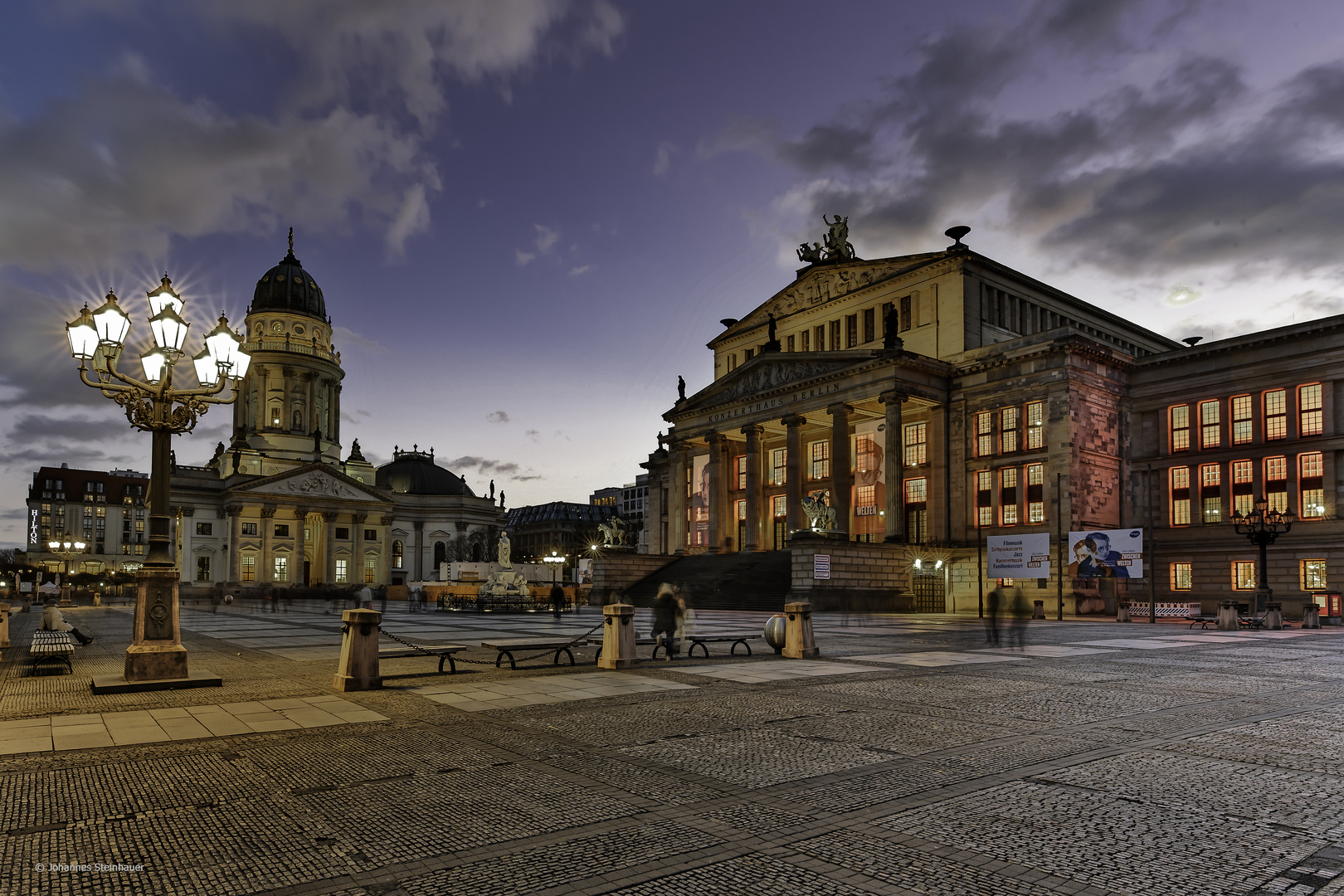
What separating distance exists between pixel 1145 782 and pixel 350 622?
11218mm

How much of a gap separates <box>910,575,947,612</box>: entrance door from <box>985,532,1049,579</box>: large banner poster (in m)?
5.94

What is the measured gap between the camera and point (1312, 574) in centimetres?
4606

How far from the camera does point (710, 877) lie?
5.79 metres

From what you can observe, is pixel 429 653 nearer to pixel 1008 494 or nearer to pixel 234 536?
pixel 1008 494

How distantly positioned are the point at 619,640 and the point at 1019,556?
35.8m

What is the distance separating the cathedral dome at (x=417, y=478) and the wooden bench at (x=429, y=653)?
102m

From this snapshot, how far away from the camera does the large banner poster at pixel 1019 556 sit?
4773 centimetres

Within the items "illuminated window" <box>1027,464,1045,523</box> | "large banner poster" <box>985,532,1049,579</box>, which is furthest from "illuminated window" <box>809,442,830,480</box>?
"large banner poster" <box>985,532,1049,579</box>

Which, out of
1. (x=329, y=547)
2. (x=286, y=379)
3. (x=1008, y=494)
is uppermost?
(x=286, y=379)

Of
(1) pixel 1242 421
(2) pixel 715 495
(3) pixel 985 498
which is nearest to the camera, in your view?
(1) pixel 1242 421

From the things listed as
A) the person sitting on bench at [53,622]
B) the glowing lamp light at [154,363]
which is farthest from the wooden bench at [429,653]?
the person sitting on bench at [53,622]

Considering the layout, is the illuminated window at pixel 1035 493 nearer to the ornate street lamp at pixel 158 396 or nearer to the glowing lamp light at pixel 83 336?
the ornate street lamp at pixel 158 396

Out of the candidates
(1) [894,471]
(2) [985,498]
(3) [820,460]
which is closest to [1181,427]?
(2) [985,498]

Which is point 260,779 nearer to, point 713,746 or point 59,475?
point 713,746
